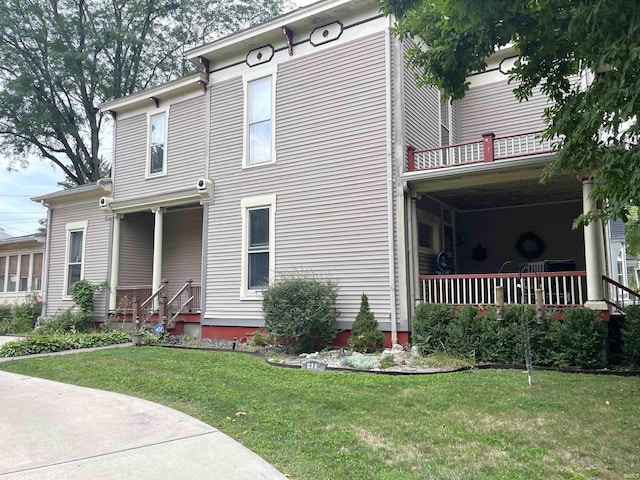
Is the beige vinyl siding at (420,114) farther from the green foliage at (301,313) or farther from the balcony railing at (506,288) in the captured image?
the green foliage at (301,313)

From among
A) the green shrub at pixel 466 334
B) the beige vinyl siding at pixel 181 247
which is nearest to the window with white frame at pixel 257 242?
the beige vinyl siding at pixel 181 247

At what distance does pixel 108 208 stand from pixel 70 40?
12.1m

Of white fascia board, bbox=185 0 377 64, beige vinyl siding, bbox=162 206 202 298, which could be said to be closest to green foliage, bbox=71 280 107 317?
beige vinyl siding, bbox=162 206 202 298

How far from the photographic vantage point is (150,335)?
11102 mm

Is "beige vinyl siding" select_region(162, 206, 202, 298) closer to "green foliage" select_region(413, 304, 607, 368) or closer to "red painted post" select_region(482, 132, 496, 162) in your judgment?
"green foliage" select_region(413, 304, 607, 368)

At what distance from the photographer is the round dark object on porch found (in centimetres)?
1197

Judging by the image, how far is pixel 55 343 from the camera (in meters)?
10.1

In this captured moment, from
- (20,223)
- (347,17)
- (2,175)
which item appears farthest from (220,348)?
(20,223)

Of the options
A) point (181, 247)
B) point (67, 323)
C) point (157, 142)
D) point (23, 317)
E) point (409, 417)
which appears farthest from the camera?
point (23, 317)

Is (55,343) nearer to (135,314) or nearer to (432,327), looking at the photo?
(135,314)

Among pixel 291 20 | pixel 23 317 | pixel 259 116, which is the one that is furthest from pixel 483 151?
pixel 23 317

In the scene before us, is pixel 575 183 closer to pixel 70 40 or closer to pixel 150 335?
pixel 150 335

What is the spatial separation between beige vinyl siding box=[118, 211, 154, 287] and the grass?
A: 6.79m

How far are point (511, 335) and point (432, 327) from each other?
4.46 ft
